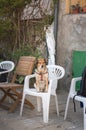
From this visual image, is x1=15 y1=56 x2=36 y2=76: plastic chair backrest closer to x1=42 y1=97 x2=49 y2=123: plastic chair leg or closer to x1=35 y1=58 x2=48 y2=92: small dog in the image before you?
x1=35 y1=58 x2=48 y2=92: small dog

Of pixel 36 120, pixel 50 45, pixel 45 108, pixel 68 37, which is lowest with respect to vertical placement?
pixel 36 120

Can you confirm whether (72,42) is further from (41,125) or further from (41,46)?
(41,125)

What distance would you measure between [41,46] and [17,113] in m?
3.01

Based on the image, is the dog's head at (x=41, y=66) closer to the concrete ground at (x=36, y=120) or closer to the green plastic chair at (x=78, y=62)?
the concrete ground at (x=36, y=120)

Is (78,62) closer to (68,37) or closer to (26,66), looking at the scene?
(68,37)

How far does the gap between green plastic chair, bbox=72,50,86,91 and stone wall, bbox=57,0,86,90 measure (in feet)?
0.49

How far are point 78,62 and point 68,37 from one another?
2.37ft

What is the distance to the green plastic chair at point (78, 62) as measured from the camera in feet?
20.2

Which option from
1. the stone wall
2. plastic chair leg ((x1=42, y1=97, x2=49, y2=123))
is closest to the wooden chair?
plastic chair leg ((x1=42, y1=97, x2=49, y2=123))

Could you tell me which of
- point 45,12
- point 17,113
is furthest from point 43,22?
point 17,113

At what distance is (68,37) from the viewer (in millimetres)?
6617

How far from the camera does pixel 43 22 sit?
23.1 ft

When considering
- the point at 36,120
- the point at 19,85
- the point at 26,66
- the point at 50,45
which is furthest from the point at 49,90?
the point at 50,45

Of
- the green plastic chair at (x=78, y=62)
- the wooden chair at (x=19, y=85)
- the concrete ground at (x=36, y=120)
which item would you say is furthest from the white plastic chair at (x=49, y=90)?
the green plastic chair at (x=78, y=62)
